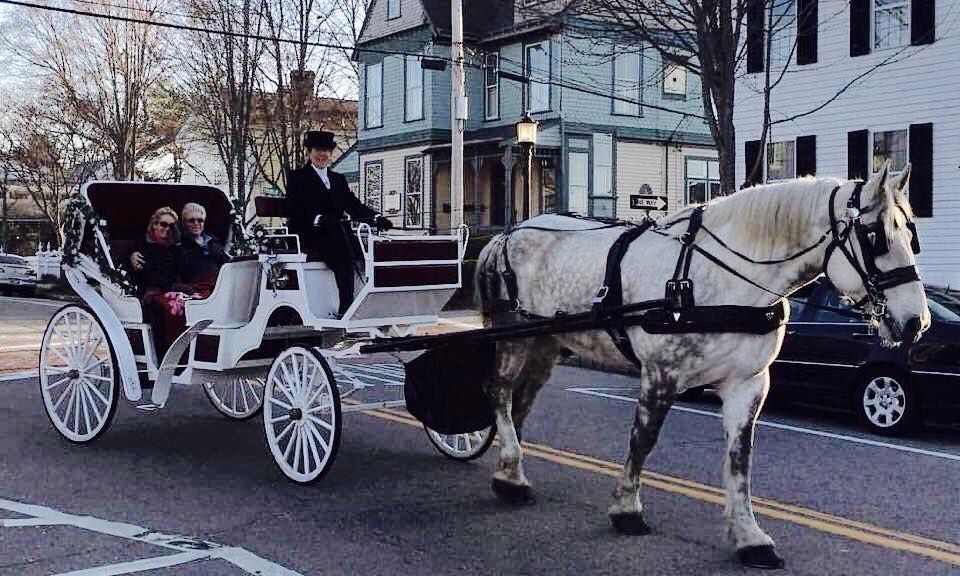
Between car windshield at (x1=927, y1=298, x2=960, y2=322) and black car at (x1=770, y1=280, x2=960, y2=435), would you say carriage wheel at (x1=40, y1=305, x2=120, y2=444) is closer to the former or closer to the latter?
black car at (x1=770, y1=280, x2=960, y2=435)

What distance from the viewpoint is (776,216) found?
18.8 feet

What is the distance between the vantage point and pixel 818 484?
7.54 m

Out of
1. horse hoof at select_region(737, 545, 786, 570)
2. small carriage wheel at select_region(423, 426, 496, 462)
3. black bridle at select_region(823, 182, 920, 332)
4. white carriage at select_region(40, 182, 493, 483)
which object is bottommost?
horse hoof at select_region(737, 545, 786, 570)

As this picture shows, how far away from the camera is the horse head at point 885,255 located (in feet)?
17.2

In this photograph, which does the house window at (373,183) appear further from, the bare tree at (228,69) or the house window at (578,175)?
the house window at (578,175)

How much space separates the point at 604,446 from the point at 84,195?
5.12m

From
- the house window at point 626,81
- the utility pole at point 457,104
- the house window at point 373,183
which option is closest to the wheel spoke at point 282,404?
the utility pole at point 457,104

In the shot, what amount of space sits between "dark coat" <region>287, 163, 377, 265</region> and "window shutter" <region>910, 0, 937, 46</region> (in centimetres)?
1665

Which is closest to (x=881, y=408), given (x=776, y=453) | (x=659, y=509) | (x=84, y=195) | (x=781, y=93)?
(x=776, y=453)

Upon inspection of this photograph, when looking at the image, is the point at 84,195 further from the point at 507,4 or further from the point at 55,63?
the point at 55,63

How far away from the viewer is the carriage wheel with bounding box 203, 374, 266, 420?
32.1 ft

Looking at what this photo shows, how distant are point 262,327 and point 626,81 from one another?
84.1 ft

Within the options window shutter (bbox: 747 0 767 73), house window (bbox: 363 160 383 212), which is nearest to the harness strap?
window shutter (bbox: 747 0 767 73)

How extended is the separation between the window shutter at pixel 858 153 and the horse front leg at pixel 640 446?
17.9 m
